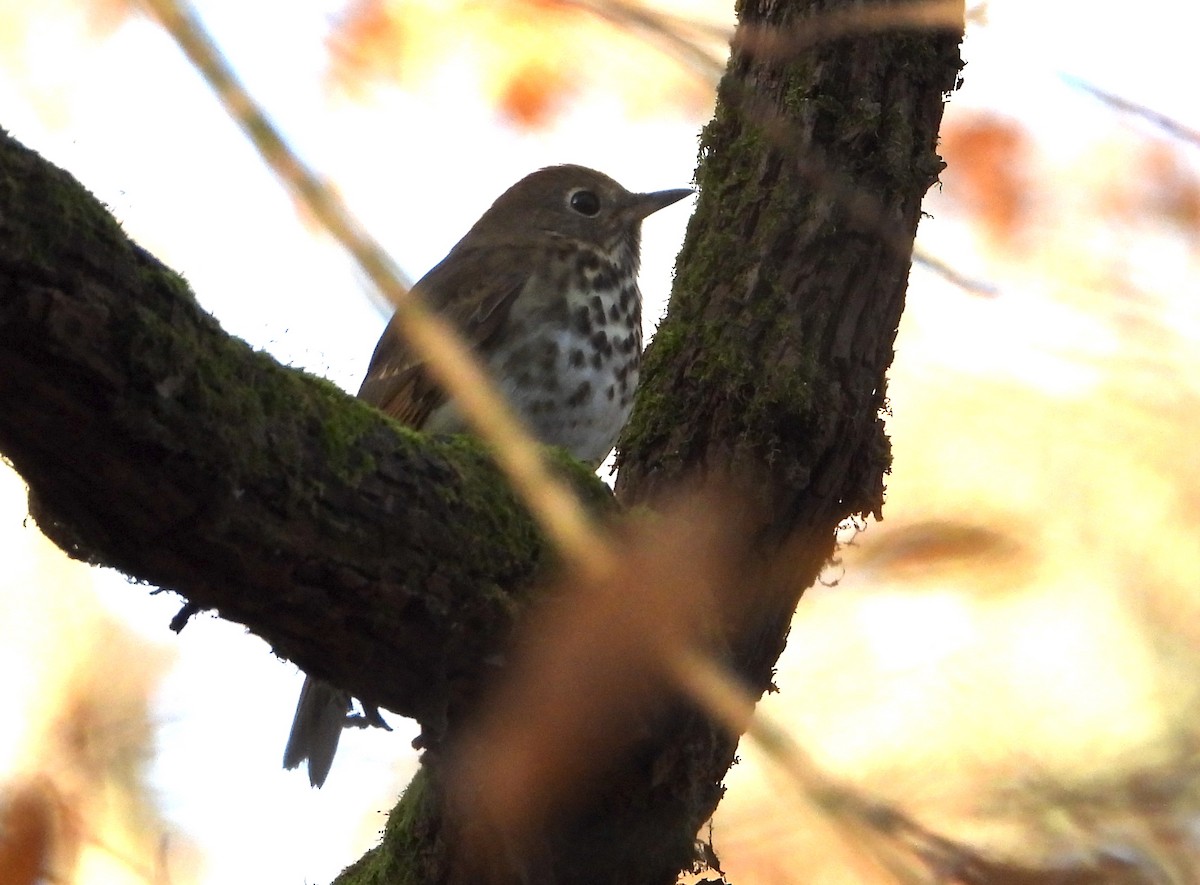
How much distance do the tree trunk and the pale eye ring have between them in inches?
68.8

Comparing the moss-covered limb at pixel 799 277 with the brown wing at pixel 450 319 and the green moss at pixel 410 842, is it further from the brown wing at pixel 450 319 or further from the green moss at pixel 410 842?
the brown wing at pixel 450 319

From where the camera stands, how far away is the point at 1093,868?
77.4 inches

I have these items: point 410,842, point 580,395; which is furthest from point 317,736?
point 580,395

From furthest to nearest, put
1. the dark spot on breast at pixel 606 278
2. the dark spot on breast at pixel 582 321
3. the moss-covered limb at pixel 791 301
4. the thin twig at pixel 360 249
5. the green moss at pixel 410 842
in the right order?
the dark spot on breast at pixel 606 278, the dark spot on breast at pixel 582 321, the moss-covered limb at pixel 791 301, the green moss at pixel 410 842, the thin twig at pixel 360 249

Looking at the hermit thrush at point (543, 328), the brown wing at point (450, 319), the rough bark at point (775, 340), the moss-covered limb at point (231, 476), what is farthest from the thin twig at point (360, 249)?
the brown wing at point (450, 319)

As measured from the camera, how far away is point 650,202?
5.75 metres

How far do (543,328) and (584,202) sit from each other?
1107 millimetres

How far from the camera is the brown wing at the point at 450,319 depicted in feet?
16.1

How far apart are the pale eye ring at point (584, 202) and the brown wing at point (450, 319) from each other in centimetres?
50

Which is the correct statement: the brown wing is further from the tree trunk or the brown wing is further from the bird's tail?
the tree trunk

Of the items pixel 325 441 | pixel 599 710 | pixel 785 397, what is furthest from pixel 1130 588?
pixel 325 441

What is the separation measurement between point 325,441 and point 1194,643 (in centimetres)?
195

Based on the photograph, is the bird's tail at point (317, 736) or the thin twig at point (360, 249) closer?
the thin twig at point (360, 249)

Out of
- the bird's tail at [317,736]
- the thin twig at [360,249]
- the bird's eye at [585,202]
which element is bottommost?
the thin twig at [360,249]
